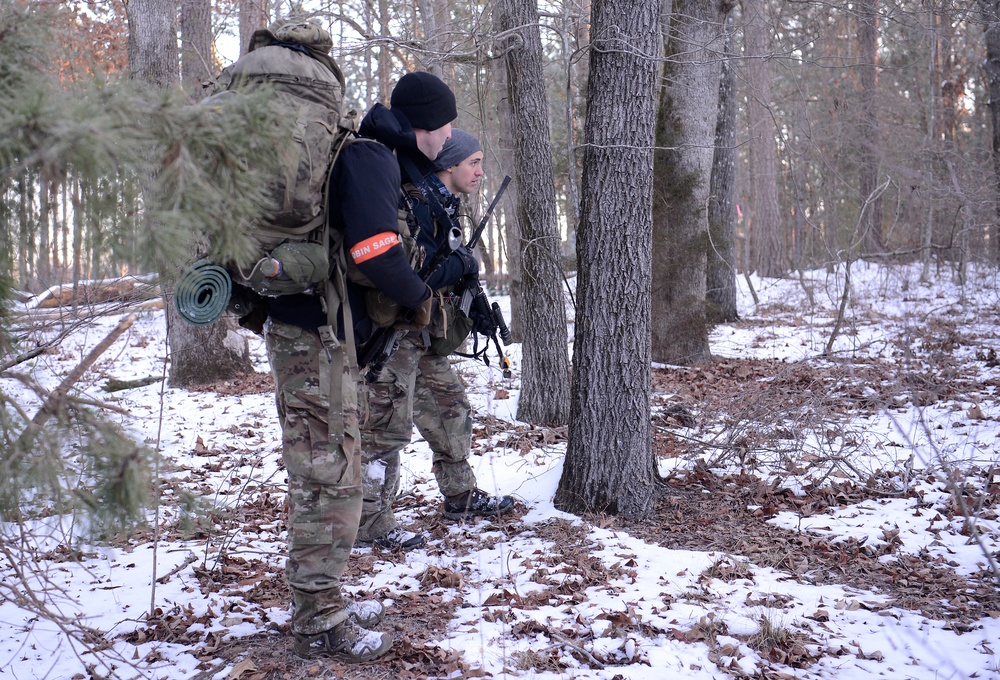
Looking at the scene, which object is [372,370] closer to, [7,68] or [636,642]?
[636,642]

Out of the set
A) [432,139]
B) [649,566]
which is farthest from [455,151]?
[649,566]

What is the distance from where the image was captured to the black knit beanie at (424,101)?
11.6 ft

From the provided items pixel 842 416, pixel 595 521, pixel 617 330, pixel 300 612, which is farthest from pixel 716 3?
pixel 300 612

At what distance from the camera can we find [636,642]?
118 inches

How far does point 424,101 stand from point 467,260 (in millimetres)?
870

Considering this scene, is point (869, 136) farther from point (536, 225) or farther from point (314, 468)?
point (314, 468)

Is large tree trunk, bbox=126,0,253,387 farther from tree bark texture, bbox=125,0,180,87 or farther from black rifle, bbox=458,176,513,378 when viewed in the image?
black rifle, bbox=458,176,513,378

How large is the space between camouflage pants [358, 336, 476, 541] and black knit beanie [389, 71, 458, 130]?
3.86 feet

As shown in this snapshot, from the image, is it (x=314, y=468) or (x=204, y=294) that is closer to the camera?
(x=204, y=294)

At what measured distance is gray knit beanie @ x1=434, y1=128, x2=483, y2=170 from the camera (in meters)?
3.99

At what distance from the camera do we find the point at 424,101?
355 centimetres

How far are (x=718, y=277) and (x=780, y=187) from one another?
58.1ft

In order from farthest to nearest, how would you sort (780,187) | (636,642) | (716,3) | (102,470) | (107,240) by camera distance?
(780,187), (716,3), (636,642), (102,470), (107,240)

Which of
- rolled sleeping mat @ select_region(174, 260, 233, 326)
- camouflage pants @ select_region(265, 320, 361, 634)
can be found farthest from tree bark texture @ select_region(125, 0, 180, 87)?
rolled sleeping mat @ select_region(174, 260, 233, 326)
